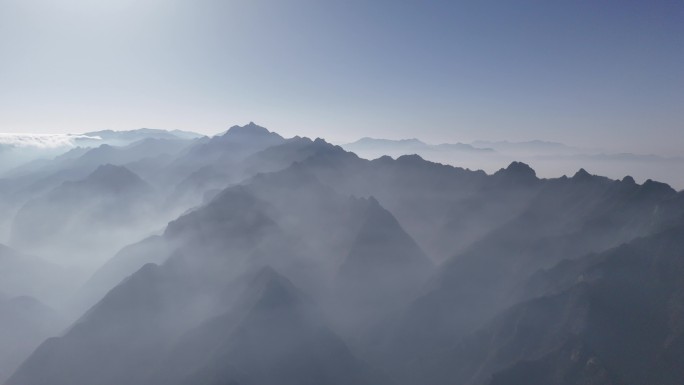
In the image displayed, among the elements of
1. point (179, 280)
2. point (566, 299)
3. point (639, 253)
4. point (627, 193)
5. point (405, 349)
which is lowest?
point (405, 349)

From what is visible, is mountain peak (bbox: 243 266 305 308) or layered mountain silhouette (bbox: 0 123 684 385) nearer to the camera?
layered mountain silhouette (bbox: 0 123 684 385)

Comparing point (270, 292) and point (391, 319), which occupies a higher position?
point (270, 292)

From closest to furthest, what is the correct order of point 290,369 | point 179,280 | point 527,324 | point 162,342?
point 290,369
point 527,324
point 162,342
point 179,280

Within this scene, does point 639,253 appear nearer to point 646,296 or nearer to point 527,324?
point 646,296

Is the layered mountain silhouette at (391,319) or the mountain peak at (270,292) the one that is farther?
the mountain peak at (270,292)

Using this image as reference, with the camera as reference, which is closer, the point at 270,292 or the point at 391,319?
the point at 270,292

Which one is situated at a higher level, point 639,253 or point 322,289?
point 639,253

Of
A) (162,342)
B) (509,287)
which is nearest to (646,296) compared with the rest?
(509,287)

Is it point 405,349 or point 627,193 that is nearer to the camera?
point 405,349

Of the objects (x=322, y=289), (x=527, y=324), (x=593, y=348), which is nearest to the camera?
(x=593, y=348)
